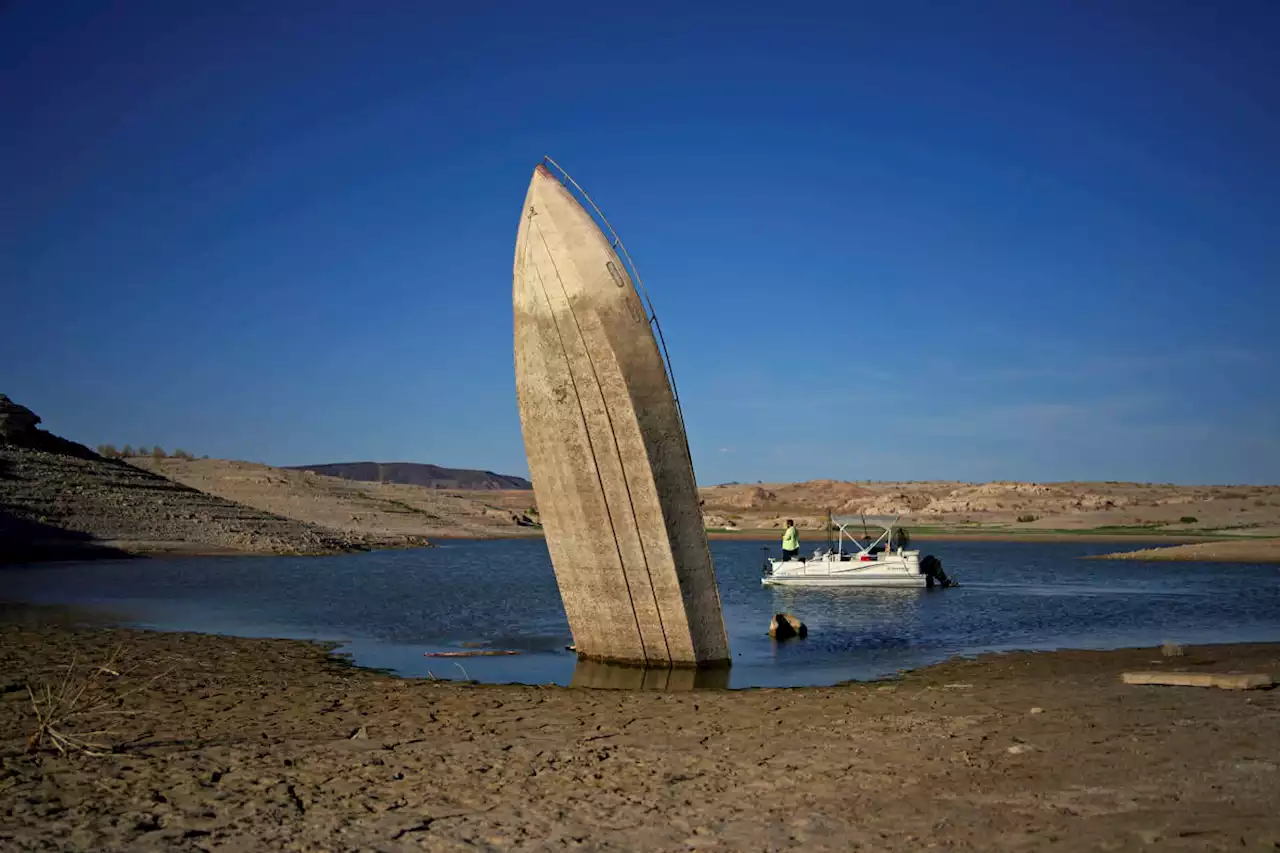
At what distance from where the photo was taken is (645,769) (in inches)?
307

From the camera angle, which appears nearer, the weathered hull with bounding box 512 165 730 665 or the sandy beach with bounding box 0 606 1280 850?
the sandy beach with bounding box 0 606 1280 850

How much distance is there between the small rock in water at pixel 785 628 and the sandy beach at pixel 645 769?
6.05 meters

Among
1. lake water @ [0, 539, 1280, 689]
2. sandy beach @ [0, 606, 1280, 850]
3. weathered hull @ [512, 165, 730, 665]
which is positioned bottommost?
lake water @ [0, 539, 1280, 689]

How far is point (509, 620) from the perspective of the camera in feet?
69.9

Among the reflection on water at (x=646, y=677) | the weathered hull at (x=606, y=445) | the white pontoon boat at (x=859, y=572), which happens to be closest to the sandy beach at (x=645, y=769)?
the reflection on water at (x=646, y=677)

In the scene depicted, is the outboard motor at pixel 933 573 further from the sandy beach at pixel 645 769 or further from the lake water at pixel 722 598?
the sandy beach at pixel 645 769

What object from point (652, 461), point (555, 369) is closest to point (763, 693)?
point (652, 461)

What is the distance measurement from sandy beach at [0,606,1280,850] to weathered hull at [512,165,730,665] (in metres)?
2.33

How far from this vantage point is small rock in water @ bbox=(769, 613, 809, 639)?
18109mm

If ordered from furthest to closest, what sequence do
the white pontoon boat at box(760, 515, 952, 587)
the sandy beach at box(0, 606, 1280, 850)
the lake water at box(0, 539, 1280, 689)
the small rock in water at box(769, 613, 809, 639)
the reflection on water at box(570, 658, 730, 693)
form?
the white pontoon boat at box(760, 515, 952, 587), the small rock in water at box(769, 613, 809, 639), the lake water at box(0, 539, 1280, 689), the reflection on water at box(570, 658, 730, 693), the sandy beach at box(0, 606, 1280, 850)

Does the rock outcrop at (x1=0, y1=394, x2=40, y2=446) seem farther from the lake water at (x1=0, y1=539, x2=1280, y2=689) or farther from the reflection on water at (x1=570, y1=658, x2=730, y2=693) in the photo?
→ the reflection on water at (x1=570, y1=658, x2=730, y2=693)

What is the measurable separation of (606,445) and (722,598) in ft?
50.1

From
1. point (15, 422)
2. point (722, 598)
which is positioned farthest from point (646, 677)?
point (15, 422)

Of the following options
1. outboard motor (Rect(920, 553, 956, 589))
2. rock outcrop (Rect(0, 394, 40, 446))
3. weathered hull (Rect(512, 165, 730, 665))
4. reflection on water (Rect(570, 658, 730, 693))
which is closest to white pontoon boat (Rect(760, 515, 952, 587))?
outboard motor (Rect(920, 553, 956, 589))
